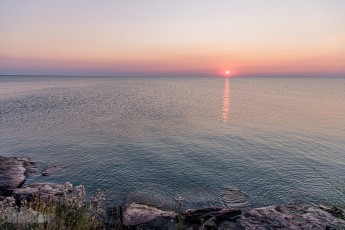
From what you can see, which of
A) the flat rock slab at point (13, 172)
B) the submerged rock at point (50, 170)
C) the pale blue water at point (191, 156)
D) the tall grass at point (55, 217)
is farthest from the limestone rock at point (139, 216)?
the submerged rock at point (50, 170)

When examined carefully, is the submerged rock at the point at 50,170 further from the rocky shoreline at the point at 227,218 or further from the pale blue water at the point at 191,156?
the rocky shoreline at the point at 227,218

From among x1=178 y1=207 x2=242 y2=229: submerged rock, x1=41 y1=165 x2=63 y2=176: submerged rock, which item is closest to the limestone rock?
x1=178 y1=207 x2=242 y2=229: submerged rock

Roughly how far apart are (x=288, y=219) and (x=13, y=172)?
986 inches

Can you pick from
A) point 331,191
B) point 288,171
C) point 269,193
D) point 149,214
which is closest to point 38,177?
point 149,214

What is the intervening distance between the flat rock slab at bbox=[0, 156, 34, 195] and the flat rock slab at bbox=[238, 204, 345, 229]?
61.9 ft

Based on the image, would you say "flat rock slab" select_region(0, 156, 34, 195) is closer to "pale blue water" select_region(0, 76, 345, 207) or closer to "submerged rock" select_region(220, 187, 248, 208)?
"pale blue water" select_region(0, 76, 345, 207)

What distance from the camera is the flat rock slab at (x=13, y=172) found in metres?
22.2

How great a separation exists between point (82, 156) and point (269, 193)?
22402 millimetres

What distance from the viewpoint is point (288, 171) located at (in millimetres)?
28031

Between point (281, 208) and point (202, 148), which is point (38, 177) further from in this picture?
point (281, 208)

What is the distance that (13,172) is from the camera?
25.4 meters

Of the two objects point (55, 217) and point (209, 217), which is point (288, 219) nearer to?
point (209, 217)

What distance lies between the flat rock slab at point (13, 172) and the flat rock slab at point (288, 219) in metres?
18.9

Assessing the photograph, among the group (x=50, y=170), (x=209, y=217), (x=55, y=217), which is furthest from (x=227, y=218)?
(x=50, y=170)
